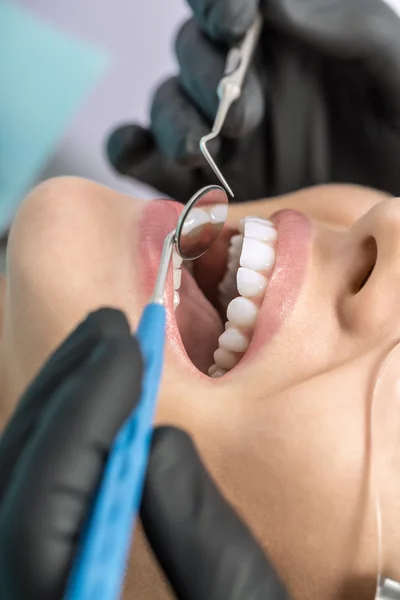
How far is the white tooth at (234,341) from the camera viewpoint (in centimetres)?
59

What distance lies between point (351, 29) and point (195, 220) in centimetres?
33

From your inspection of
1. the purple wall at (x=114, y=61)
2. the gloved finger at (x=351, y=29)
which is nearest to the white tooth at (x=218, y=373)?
the gloved finger at (x=351, y=29)

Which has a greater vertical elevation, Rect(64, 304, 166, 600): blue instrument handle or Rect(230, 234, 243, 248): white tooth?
Rect(64, 304, 166, 600): blue instrument handle

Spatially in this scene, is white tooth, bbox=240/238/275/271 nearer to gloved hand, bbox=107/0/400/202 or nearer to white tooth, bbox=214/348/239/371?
white tooth, bbox=214/348/239/371

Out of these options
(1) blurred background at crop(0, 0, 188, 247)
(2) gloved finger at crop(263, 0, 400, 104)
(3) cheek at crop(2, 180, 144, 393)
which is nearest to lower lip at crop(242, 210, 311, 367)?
(3) cheek at crop(2, 180, 144, 393)

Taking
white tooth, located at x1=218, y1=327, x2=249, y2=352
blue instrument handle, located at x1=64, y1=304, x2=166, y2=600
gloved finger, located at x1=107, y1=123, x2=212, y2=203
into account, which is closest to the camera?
blue instrument handle, located at x1=64, y1=304, x2=166, y2=600

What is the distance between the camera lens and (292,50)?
85 centimetres

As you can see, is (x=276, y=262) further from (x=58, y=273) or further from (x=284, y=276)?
(x=58, y=273)

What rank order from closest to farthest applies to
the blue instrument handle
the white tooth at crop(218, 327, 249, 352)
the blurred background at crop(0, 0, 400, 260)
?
1. the blue instrument handle
2. the white tooth at crop(218, 327, 249, 352)
3. the blurred background at crop(0, 0, 400, 260)

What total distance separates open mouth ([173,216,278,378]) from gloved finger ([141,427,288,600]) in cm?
18

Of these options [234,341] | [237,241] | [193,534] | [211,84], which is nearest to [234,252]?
[237,241]

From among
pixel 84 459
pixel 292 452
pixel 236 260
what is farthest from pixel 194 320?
pixel 84 459

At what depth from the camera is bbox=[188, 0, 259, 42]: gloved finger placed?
75 centimetres

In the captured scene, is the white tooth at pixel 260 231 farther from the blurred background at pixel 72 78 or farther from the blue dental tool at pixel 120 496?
the blurred background at pixel 72 78
